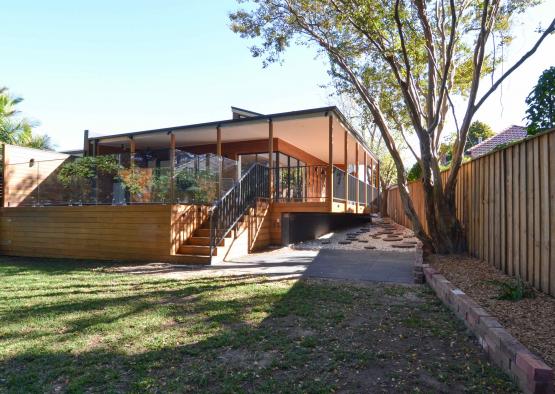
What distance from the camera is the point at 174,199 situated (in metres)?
9.09

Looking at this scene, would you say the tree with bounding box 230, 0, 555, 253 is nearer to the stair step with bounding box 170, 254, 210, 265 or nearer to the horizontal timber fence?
the horizontal timber fence

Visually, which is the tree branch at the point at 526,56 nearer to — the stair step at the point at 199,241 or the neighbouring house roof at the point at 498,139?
the stair step at the point at 199,241

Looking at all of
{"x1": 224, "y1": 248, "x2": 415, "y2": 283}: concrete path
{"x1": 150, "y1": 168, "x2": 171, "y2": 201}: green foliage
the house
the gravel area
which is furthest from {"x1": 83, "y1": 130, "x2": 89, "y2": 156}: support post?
the gravel area

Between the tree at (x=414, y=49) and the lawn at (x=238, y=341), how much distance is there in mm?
2996

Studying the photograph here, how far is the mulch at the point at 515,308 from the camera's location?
293 cm

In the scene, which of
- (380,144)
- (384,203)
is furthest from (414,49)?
(380,144)

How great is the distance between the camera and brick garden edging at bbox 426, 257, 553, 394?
229 cm

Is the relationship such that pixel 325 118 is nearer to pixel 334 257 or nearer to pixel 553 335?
pixel 334 257

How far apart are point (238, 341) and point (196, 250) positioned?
5465 mm

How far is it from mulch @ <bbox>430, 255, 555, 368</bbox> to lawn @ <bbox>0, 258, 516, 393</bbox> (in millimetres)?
382

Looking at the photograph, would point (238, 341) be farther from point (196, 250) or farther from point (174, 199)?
point (174, 199)

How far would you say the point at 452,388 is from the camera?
2566 millimetres

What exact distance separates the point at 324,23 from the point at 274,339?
783 cm

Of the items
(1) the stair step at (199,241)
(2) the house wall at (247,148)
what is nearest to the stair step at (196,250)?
(1) the stair step at (199,241)
